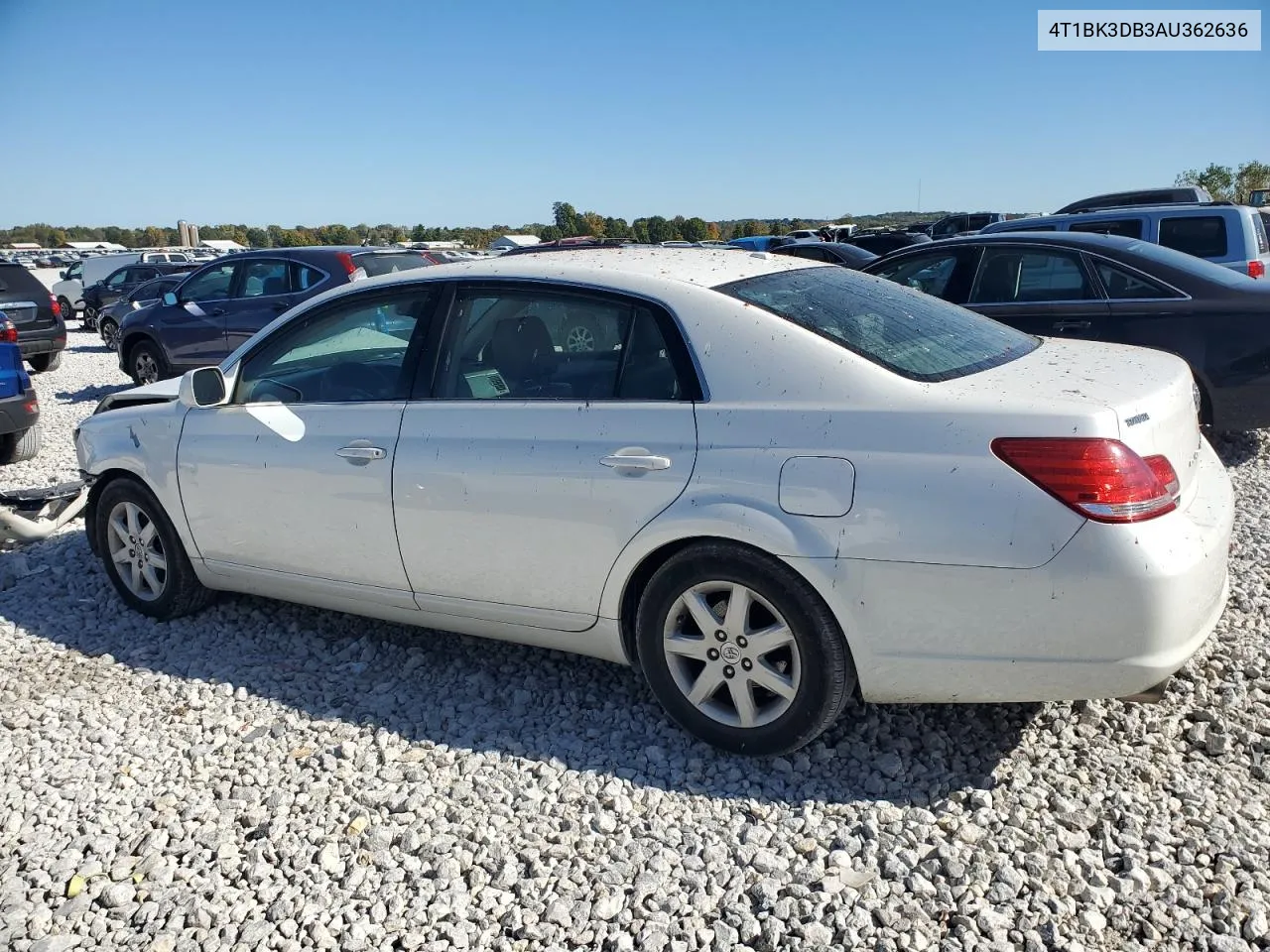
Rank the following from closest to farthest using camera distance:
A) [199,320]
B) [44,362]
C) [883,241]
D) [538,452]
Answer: [538,452] → [199,320] → [44,362] → [883,241]

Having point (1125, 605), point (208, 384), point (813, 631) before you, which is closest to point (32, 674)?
point (208, 384)

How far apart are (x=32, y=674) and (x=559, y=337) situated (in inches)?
106

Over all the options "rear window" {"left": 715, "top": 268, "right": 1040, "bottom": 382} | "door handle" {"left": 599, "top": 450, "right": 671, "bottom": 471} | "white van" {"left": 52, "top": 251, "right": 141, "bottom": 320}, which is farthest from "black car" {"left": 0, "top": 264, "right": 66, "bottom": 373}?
"white van" {"left": 52, "top": 251, "right": 141, "bottom": 320}

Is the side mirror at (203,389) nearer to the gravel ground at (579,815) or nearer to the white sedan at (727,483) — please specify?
the white sedan at (727,483)

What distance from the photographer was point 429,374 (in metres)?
3.84

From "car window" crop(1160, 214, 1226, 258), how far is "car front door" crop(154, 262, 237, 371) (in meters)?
9.83

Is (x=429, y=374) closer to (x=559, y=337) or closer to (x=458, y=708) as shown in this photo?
(x=559, y=337)

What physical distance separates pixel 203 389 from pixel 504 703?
179 centimetres

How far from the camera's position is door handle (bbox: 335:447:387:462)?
382 centimetres

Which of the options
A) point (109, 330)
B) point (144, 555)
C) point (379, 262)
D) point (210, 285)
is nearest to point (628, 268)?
point (144, 555)

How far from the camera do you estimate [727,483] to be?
3.13 meters

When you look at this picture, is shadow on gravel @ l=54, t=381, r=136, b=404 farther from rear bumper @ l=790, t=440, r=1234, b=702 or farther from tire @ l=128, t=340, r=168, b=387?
rear bumper @ l=790, t=440, r=1234, b=702

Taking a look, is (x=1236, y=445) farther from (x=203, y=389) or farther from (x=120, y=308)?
(x=120, y=308)

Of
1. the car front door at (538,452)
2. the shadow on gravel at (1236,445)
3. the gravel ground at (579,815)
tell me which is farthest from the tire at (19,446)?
the shadow on gravel at (1236,445)
